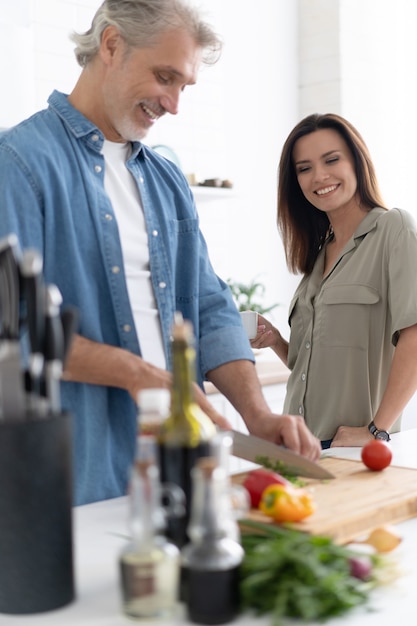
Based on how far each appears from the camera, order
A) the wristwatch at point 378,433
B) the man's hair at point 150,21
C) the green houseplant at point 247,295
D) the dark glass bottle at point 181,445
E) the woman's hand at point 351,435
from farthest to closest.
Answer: the green houseplant at point 247,295
the woman's hand at point 351,435
the wristwatch at point 378,433
the man's hair at point 150,21
the dark glass bottle at point 181,445

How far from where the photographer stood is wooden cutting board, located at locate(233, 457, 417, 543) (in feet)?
4.00

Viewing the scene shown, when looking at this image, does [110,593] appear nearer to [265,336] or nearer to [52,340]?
[52,340]

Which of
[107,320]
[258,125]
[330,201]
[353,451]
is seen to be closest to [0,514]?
[107,320]

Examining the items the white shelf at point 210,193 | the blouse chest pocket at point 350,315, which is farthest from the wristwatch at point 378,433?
the white shelf at point 210,193

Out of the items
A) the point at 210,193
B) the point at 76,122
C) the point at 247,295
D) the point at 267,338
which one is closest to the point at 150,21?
the point at 76,122

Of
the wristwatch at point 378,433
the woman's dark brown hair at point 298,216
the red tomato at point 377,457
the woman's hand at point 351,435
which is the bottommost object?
the woman's hand at point 351,435

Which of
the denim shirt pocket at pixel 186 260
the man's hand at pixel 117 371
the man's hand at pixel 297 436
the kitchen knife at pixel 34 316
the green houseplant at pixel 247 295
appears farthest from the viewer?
the green houseplant at pixel 247 295

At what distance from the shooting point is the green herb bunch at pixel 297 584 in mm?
930

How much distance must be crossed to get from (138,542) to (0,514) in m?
0.16

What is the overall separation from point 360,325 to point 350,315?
0.13ft

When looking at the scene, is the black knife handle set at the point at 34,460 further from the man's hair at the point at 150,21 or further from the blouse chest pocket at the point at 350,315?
the blouse chest pocket at the point at 350,315

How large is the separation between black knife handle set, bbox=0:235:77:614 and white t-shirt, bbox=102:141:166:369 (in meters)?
0.75

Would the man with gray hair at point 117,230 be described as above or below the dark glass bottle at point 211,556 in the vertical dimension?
above

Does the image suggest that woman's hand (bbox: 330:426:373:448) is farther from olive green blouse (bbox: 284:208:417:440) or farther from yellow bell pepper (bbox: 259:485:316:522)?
yellow bell pepper (bbox: 259:485:316:522)
